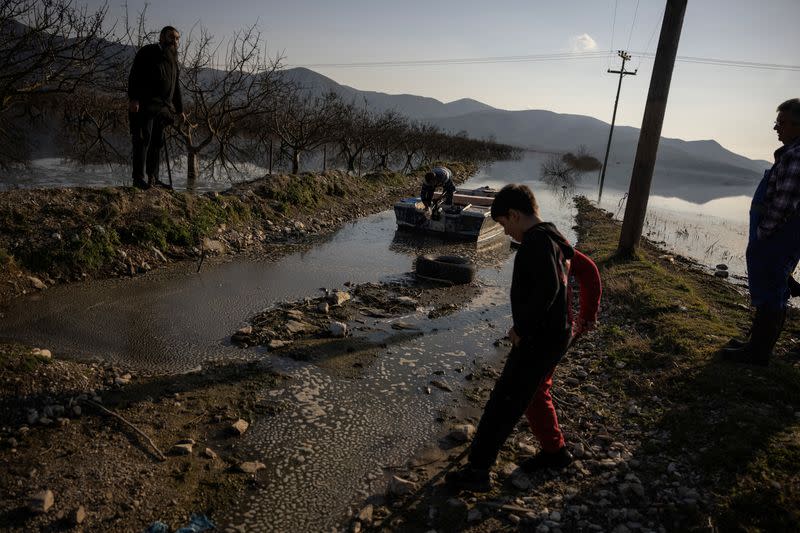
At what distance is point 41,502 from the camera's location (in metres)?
2.81

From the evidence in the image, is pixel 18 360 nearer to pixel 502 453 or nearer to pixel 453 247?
pixel 502 453

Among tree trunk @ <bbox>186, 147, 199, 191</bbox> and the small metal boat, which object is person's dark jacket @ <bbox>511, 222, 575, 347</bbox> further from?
tree trunk @ <bbox>186, 147, 199, 191</bbox>

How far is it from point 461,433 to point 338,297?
3557 mm

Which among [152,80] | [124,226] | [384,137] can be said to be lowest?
[124,226]

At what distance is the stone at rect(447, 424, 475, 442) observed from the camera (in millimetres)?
4145

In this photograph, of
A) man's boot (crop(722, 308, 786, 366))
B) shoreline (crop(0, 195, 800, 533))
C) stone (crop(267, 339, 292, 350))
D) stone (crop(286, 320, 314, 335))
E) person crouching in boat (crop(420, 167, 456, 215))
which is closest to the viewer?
shoreline (crop(0, 195, 800, 533))

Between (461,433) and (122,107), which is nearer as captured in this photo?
(461,433)

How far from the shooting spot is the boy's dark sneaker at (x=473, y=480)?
340 cm

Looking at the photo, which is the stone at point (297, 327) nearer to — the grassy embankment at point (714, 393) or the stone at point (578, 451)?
the stone at point (578, 451)

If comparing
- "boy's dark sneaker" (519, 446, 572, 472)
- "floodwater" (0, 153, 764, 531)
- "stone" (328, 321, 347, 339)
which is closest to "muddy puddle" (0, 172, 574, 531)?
"floodwater" (0, 153, 764, 531)

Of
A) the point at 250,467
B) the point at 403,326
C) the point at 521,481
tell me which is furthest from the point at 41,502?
the point at 403,326

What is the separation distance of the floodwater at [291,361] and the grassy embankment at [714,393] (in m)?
1.74

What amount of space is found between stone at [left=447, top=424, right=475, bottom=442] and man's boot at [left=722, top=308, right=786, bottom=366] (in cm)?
298

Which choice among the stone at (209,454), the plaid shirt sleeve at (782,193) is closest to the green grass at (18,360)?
the stone at (209,454)
